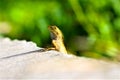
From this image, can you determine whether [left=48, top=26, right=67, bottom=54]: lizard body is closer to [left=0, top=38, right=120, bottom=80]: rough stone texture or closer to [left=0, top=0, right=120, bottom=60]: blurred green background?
[left=0, top=38, right=120, bottom=80]: rough stone texture

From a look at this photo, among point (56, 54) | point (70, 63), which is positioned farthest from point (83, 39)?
point (70, 63)

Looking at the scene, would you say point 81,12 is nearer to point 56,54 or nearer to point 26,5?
point 26,5

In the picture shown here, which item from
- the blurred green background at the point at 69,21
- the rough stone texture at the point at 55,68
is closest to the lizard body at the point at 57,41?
the rough stone texture at the point at 55,68

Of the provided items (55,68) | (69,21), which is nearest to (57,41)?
(55,68)

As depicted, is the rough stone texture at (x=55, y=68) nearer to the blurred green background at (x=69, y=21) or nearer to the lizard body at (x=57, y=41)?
the lizard body at (x=57, y=41)

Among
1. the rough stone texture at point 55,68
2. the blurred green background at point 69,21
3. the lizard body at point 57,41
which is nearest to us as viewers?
the rough stone texture at point 55,68
